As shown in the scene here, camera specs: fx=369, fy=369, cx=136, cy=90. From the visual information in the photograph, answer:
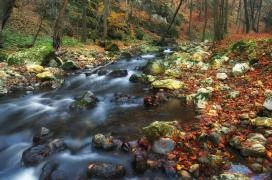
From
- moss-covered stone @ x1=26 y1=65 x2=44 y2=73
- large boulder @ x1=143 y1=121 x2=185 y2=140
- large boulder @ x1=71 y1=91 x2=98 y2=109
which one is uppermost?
moss-covered stone @ x1=26 y1=65 x2=44 y2=73

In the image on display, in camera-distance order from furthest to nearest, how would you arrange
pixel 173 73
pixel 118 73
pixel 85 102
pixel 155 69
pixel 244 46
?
pixel 244 46 → pixel 118 73 → pixel 155 69 → pixel 173 73 → pixel 85 102

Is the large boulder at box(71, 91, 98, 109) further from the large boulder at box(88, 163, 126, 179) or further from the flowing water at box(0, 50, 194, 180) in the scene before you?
the large boulder at box(88, 163, 126, 179)

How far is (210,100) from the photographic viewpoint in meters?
12.2

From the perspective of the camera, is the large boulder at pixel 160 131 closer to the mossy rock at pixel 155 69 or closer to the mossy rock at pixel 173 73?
the mossy rock at pixel 173 73

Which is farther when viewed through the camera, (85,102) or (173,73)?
(173,73)

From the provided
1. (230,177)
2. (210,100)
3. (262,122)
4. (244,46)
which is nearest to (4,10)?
(244,46)

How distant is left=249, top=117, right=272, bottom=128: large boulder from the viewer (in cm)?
936

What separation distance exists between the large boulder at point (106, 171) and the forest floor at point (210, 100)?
70 centimetres

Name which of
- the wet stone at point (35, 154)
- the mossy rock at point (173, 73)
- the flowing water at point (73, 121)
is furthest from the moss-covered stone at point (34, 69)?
the wet stone at point (35, 154)

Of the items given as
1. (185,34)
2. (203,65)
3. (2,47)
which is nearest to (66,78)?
(2,47)

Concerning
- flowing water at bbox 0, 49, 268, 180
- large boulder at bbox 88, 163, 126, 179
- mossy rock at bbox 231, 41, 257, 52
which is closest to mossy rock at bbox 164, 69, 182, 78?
flowing water at bbox 0, 49, 268, 180

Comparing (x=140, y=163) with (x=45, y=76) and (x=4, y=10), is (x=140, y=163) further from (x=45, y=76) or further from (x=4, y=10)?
(x=4, y=10)

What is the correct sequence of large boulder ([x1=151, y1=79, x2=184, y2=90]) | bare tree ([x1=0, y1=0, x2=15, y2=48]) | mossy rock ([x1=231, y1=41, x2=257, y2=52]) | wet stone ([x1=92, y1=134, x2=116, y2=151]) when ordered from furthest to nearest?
bare tree ([x1=0, y1=0, x2=15, y2=48])
mossy rock ([x1=231, y1=41, x2=257, y2=52])
large boulder ([x1=151, y1=79, x2=184, y2=90])
wet stone ([x1=92, y1=134, x2=116, y2=151])

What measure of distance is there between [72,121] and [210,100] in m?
4.54
